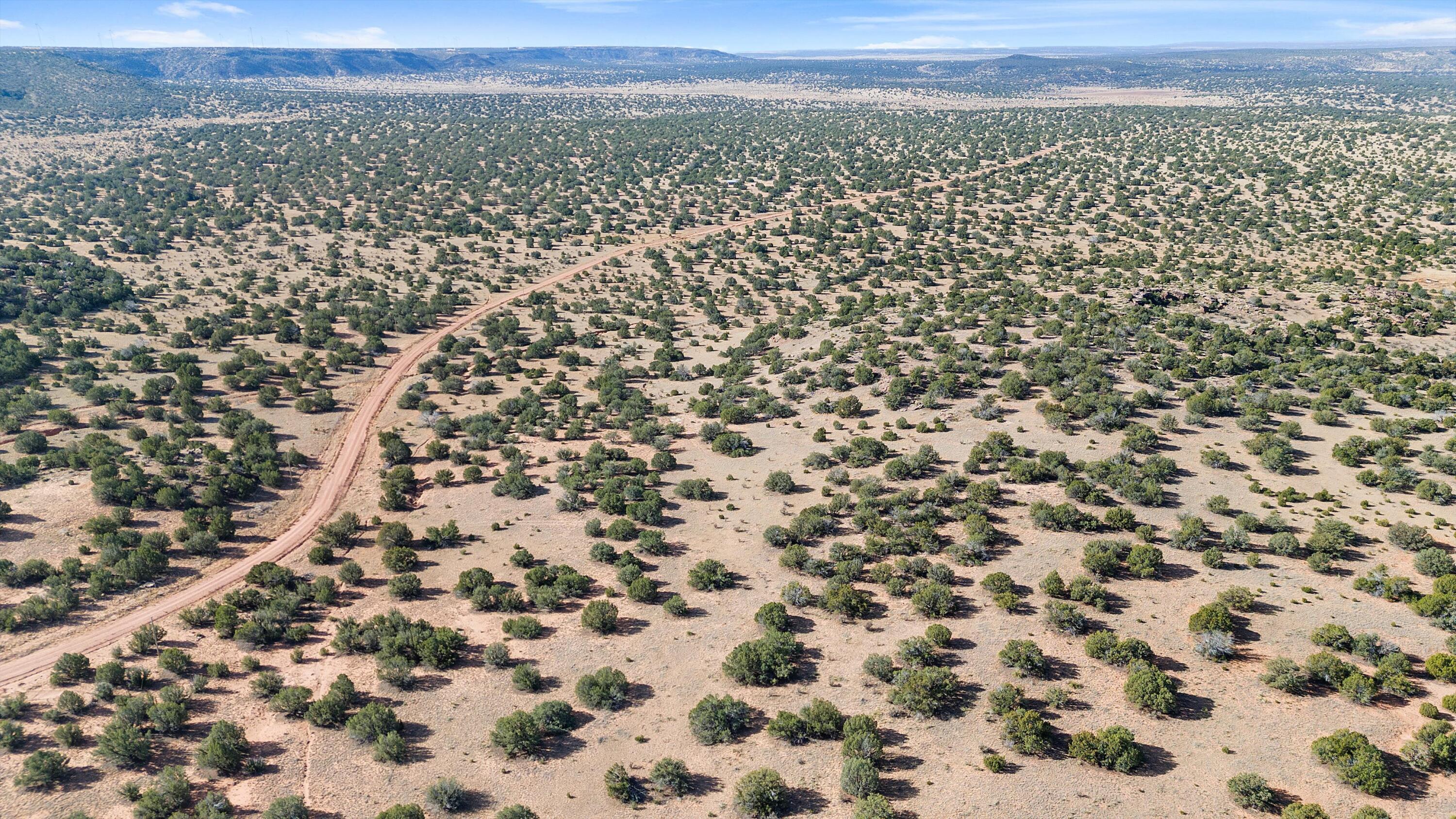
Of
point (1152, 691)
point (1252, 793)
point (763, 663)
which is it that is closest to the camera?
point (1252, 793)

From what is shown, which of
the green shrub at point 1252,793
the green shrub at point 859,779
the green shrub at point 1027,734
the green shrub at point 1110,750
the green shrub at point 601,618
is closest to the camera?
the green shrub at point 1252,793

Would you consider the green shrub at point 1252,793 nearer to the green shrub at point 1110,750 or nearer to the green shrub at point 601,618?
the green shrub at point 1110,750

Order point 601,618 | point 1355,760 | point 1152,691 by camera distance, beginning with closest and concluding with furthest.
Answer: point 1355,760
point 1152,691
point 601,618

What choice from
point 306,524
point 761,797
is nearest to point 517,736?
point 761,797

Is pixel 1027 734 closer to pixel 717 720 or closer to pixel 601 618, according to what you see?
pixel 717 720

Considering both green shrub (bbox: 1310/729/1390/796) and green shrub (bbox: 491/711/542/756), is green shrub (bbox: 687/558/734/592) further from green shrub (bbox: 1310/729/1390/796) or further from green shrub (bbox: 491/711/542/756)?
green shrub (bbox: 1310/729/1390/796)

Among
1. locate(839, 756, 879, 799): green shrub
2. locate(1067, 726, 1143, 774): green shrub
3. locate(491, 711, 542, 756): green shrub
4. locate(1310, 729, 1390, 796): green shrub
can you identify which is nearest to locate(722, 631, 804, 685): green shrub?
locate(839, 756, 879, 799): green shrub

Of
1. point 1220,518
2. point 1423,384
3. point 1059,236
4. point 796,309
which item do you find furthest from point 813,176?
point 1220,518

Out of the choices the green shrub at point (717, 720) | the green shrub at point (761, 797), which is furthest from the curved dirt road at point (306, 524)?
the green shrub at point (761, 797)

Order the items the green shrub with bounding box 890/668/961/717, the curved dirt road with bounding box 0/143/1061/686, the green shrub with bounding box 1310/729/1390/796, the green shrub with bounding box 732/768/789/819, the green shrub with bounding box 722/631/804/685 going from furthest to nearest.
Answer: the curved dirt road with bounding box 0/143/1061/686 < the green shrub with bounding box 722/631/804/685 < the green shrub with bounding box 890/668/961/717 < the green shrub with bounding box 732/768/789/819 < the green shrub with bounding box 1310/729/1390/796
